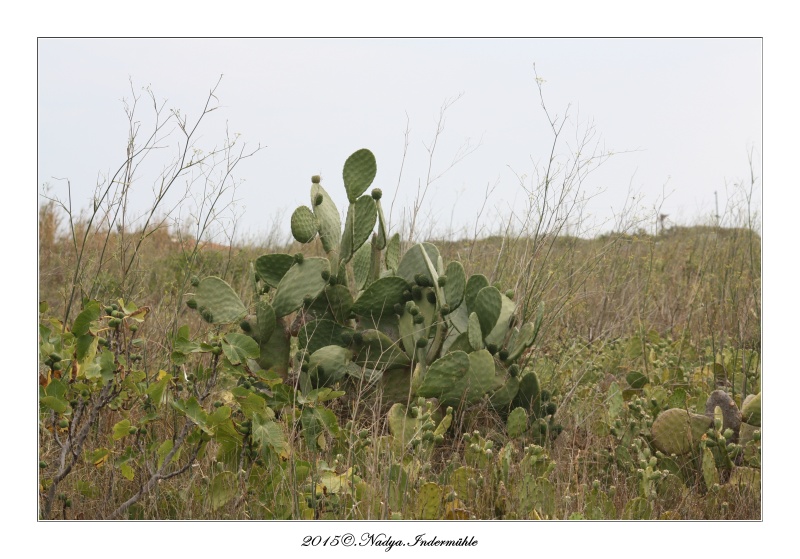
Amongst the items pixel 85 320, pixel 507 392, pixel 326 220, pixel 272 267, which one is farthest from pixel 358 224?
pixel 85 320

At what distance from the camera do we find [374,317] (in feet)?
8.32

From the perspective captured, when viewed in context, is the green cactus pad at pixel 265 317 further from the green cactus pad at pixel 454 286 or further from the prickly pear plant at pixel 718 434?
the prickly pear plant at pixel 718 434

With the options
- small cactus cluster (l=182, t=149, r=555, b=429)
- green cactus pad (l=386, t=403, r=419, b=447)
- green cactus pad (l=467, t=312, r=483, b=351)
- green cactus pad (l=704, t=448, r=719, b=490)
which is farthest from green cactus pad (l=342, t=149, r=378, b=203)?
green cactus pad (l=704, t=448, r=719, b=490)

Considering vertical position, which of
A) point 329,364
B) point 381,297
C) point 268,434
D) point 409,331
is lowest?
point 268,434

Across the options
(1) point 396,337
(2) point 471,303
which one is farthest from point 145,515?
(2) point 471,303

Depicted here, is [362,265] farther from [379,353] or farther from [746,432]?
[746,432]

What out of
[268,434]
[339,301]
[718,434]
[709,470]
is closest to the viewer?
[268,434]

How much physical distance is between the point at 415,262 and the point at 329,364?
44 centimetres

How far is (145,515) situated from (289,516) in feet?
1.23

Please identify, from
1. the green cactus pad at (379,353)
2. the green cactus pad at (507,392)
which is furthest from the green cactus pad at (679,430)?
the green cactus pad at (379,353)

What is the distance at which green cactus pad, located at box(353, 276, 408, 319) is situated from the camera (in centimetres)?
245

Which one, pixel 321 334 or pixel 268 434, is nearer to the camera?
pixel 268 434

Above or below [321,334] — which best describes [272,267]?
above

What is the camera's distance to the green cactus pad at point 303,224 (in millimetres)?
2473
